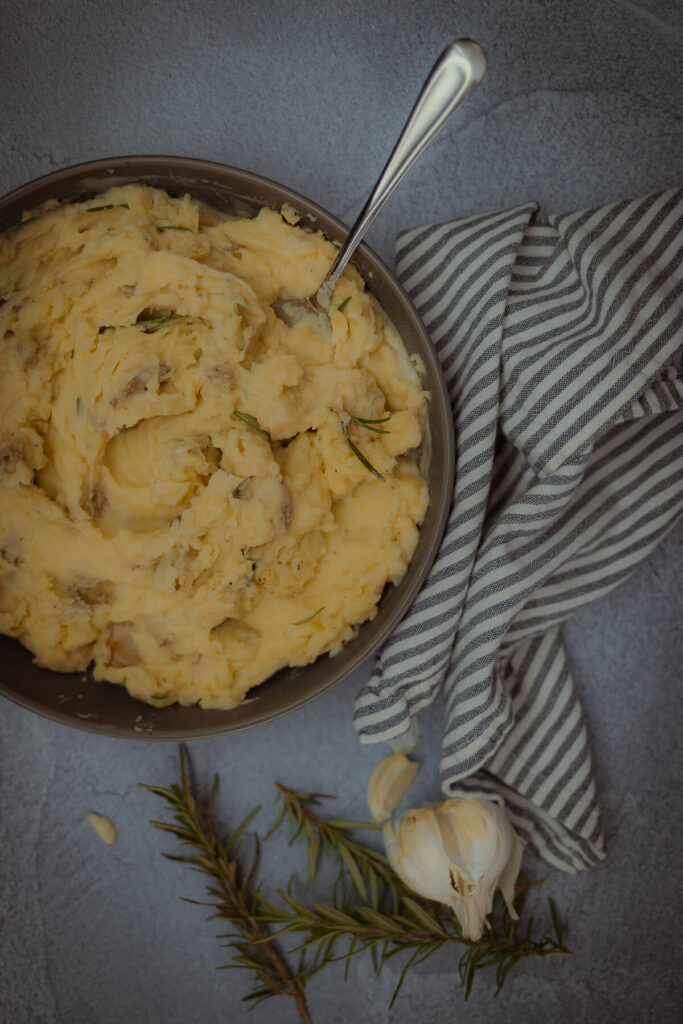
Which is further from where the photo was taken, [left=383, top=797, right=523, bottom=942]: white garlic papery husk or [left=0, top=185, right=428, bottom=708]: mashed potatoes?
[left=383, top=797, right=523, bottom=942]: white garlic papery husk

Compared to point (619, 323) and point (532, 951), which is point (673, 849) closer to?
point (532, 951)

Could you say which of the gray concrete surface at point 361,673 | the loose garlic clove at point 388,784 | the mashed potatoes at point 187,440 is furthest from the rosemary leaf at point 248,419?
the loose garlic clove at point 388,784

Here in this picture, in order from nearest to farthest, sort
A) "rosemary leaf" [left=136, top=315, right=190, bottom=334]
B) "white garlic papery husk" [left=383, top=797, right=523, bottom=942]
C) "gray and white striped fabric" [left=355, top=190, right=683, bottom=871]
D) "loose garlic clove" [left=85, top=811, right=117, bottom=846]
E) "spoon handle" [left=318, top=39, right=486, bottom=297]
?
"spoon handle" [left=318, top=39, right=486, bottom=297] < "rosemary leaf" [left=136, top=315, right=190, bottom=334] < "gray and white striped fabric" [left=355, top=190, right=683, bottom=871] < "white garlic papery husk" [left=383, top=797, right=523, bottom=942] < "loose garlic clove" [left=85, top=811, right=117, bottom=846]

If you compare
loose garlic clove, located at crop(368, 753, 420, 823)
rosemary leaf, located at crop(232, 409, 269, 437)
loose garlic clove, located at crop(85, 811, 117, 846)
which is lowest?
loose garlic clove, located at crop(85, 811, 117, 846)

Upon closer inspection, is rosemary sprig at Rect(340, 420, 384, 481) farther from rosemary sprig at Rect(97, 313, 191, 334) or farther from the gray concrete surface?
the gray concrete surface

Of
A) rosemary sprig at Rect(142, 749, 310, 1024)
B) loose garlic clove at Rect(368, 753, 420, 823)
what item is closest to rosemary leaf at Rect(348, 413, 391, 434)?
loose garlic clove at Rect(368, 753, 420, 823)

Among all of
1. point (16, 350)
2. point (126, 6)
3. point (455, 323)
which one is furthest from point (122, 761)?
point (126, 6)

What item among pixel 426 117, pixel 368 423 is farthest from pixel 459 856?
pixel 426 117
